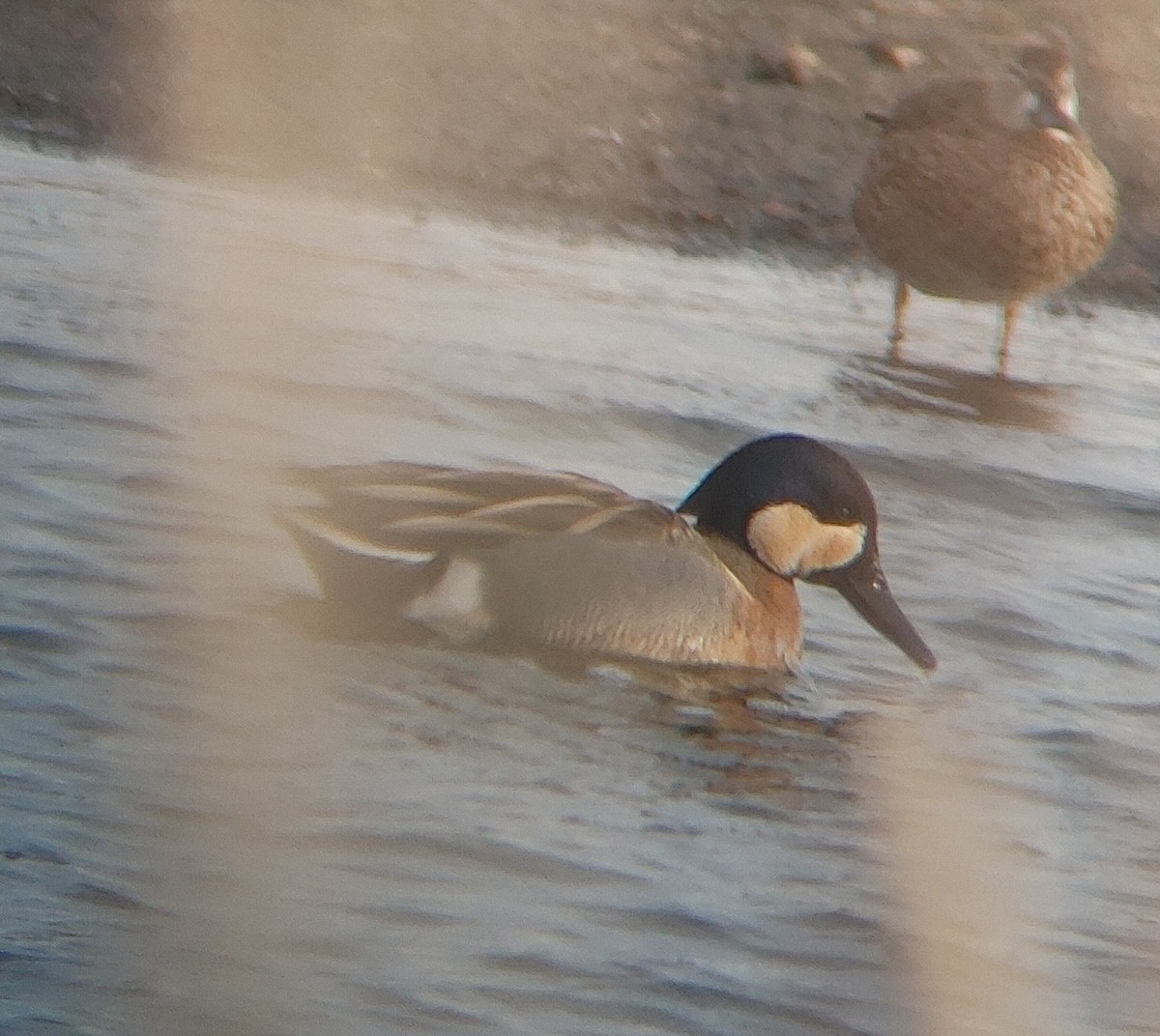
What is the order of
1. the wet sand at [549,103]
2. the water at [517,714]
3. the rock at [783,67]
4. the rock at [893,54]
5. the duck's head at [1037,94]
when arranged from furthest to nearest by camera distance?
the rock at [893,54]
the rock at [783,67]
the wet sand at [549,103]
the duck's head at [1037,94]
the water at [517,714]

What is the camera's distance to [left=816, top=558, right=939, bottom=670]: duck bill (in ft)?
18.4

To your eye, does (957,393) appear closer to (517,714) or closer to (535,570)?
(535,570)

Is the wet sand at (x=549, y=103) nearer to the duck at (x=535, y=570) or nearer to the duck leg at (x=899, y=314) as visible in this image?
the duck leg at (x=899, y=314)

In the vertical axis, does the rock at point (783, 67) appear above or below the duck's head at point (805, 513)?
below

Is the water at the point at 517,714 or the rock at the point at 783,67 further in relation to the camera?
the rock at the point at 783,67

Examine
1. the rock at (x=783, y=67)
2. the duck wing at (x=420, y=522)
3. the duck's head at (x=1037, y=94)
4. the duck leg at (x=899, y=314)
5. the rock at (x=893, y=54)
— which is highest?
the duck's head at (x=1037, y=94)

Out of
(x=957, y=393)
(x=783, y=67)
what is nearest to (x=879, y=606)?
(x=957, y=393)

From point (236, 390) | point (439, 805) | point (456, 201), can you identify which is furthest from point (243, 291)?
point (439, 805)

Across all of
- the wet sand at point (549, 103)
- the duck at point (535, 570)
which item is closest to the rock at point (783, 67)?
the wet sand at point (549, 103)

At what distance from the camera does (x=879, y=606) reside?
5738 mm

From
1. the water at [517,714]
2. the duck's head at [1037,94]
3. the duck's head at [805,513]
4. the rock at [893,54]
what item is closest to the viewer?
the water at [517,714]

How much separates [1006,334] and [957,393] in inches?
31.1

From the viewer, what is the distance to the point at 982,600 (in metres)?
6.18

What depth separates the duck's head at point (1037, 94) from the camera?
9633 millimetres
